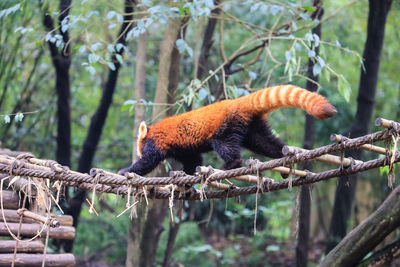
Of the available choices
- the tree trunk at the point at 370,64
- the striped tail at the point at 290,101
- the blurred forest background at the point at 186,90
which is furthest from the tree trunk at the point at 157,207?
the tree trunk at the point at 370,64

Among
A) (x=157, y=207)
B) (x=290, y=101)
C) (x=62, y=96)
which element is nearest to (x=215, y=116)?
(x=290, y=101)

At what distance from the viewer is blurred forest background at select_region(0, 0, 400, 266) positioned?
195 inches

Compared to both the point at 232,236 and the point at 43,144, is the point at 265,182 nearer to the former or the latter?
the point at 43,144

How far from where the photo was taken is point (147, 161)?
12.2ft

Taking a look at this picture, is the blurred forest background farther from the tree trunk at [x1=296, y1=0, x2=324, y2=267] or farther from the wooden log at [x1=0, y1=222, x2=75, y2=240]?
the wooden log at [x1=0, y1=222, x2=75, y2=240]

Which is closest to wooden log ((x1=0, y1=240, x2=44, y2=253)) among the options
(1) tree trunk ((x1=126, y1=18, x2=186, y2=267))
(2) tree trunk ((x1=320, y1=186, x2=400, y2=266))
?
(1) tree trunk ((x1=126, y1=18, x2=186, y2=267))

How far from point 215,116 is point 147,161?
63 centimetres

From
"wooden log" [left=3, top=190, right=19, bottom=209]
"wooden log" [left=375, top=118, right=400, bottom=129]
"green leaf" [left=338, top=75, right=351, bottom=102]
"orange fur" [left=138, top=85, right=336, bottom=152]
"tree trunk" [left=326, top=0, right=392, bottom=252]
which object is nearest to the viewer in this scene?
"wooden log" [left=375, top=118, right=400, bottom=129]

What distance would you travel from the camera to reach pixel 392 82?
800cm

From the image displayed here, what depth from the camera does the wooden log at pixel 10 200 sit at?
3.85m

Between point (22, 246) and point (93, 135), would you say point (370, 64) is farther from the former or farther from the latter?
point (22, 246)

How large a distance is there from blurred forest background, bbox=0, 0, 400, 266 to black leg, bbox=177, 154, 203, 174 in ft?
2.05

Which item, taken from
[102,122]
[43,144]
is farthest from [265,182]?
[43,144]

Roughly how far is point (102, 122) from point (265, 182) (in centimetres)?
385
